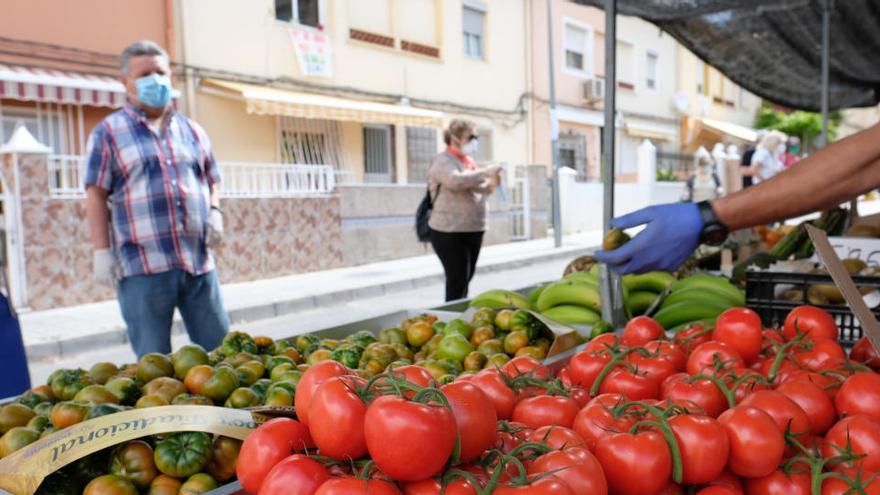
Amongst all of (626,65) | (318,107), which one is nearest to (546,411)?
(318,107)

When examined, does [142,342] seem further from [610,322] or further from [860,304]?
[860,304]

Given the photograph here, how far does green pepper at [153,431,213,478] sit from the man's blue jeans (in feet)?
7.65

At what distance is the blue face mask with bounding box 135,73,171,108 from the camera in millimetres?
3570

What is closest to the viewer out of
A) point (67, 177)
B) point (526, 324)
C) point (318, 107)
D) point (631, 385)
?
point (631, 385)

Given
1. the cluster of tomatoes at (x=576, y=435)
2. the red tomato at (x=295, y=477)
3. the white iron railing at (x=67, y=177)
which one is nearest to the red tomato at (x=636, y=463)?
the cluster of tomatoes at (x=576, y=435)

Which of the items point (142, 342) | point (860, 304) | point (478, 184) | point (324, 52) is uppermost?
point (324, 52)

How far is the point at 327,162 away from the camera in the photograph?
585 inches

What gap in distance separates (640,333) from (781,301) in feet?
3.04

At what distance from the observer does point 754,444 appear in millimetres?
1267

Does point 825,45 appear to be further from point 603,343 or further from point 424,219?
point 603,343

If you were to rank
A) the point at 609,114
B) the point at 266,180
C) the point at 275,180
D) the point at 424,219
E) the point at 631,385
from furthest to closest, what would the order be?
the point at 266,180 < the point at 275,180 < the point at 424,219 < the point at 609,114 < the point at 631,385

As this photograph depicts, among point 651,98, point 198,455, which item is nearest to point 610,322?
point 198,455

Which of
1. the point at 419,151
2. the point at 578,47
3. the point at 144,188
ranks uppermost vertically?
the point at 578,47

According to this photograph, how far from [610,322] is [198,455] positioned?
6.10 feet
